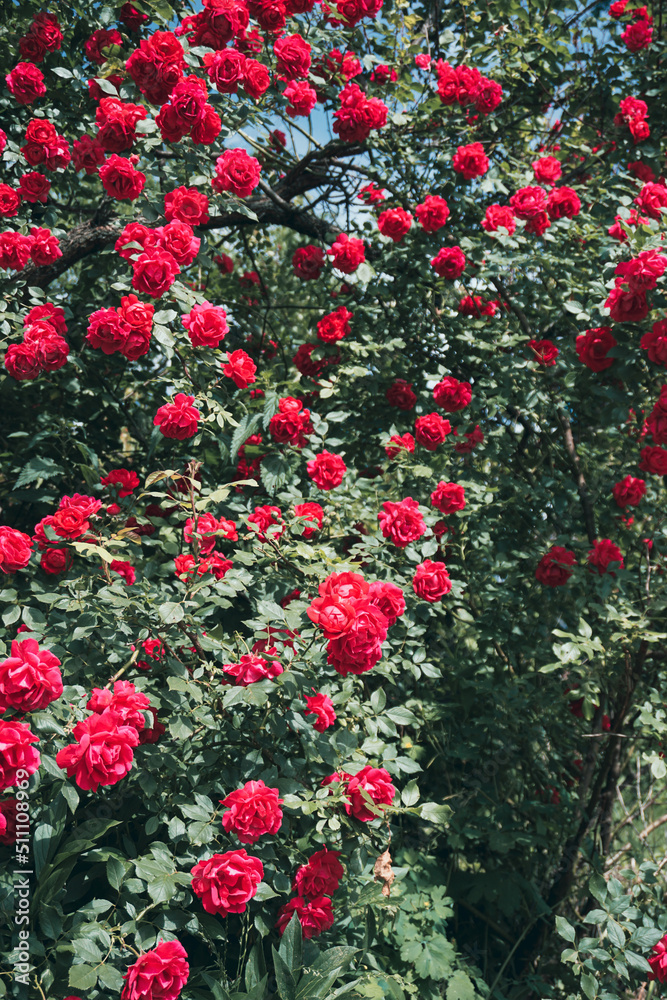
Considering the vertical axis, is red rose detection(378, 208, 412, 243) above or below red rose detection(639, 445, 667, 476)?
above

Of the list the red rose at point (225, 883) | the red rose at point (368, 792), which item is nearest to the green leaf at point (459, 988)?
the red rose at point (368, 792)

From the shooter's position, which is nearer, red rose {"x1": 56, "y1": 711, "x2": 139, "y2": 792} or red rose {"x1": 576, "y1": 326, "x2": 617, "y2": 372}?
red rose {"x1": 56, "y1": 711, "x2": 139, "y2": 792}

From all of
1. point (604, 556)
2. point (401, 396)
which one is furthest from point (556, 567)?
point (401, 396)

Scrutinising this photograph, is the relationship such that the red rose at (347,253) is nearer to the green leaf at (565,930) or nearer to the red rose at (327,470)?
the red rose at (327,470)

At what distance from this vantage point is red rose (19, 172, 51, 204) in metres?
2.46

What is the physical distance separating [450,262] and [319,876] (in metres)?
2.08

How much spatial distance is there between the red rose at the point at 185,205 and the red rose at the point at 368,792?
5.41 feet

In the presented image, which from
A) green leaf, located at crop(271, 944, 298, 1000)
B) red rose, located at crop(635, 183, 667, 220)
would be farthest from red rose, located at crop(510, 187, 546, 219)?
green leaf, located at crop(271, 944, 298, 1000)

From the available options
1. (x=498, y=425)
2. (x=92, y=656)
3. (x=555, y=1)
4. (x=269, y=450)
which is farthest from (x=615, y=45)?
(x=92, y=656)

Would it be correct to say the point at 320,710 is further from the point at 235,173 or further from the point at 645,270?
the point at 235,173

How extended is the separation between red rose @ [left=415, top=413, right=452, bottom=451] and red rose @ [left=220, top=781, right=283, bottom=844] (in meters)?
1.30

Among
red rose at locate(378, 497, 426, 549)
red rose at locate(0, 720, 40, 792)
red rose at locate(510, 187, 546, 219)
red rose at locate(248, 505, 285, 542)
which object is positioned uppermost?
red rose at locate(510, 187, 546, 219)

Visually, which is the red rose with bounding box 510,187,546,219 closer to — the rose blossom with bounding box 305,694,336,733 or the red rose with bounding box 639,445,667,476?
the red rose with bounding box 639,445,667,476

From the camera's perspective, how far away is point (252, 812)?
4.73 ft
